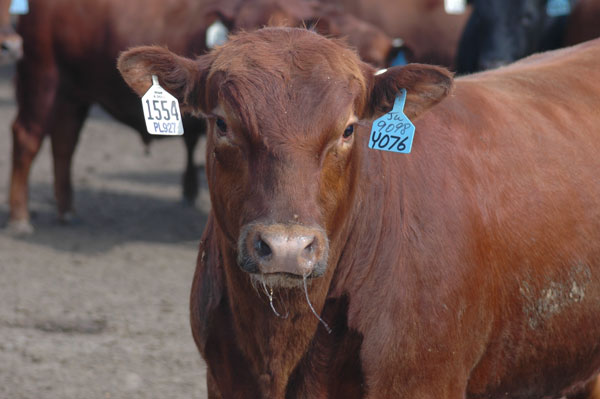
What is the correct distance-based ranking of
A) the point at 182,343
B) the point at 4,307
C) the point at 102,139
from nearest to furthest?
the point at 182,343 < the point at 4,307 < the point at 102,139

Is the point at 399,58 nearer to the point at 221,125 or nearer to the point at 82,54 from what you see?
the point at 82,54

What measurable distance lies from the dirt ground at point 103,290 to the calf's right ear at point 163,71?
1.71 m

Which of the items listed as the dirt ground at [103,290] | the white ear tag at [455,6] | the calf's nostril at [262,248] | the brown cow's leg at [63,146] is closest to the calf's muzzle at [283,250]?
the calf's nostril at [262,248]

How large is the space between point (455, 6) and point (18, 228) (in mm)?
4422

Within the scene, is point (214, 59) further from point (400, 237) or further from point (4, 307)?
point (4, 307)

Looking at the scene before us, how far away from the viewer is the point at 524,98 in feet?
10.9

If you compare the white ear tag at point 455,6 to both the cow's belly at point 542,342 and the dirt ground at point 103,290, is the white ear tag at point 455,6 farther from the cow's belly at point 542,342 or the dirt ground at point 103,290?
the cow's belly at point 542,342

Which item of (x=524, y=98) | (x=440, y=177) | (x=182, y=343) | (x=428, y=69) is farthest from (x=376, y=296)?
(x=182, y=343)

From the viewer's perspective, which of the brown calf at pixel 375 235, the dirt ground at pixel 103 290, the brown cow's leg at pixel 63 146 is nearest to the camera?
the brown calf at pixel 375 235

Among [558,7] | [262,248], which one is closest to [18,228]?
[558,7]

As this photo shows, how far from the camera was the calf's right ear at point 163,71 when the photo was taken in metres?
2.81

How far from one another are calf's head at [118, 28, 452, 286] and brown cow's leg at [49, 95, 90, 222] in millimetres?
4866

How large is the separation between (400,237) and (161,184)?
678 cm

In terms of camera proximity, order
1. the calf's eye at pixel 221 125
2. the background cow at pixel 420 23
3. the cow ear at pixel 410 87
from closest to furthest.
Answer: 1. the calf's eye at pixel 221 125
2. the cow ear at pixel 410 87
3. the background cow at pixel 420 23
